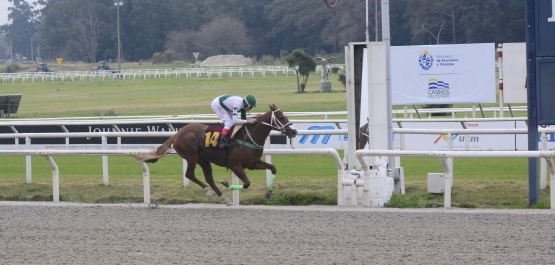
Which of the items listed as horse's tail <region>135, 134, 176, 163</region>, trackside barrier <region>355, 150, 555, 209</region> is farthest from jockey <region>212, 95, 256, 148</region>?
trackside barrier <region>355, 150, 555, 209</region>

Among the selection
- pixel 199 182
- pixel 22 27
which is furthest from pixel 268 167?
pixel 22 27

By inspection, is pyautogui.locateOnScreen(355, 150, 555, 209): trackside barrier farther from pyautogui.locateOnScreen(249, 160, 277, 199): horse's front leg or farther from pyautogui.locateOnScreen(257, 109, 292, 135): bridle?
pyautogui.locateOnScreen(249, 160, 277, 199): horse's front leg

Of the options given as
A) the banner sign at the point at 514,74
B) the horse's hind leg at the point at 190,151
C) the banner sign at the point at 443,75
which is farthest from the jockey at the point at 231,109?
the banner sign at the point at 443,75

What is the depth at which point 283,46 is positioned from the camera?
2381 inches

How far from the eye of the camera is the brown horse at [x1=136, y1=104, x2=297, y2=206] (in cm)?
826

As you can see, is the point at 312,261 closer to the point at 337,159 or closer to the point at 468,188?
the point at 337,159

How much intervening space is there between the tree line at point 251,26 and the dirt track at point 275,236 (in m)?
30.1

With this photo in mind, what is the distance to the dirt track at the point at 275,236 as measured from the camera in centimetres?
556

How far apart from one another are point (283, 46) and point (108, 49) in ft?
71.5

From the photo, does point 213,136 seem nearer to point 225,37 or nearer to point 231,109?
point 231,109

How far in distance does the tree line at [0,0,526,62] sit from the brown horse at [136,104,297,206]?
29164mm

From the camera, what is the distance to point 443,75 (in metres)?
16.8

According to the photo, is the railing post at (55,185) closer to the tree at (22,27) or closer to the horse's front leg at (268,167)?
the horse's front leg at (268,167)

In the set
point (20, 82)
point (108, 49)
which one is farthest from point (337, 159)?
point (108, 49)
